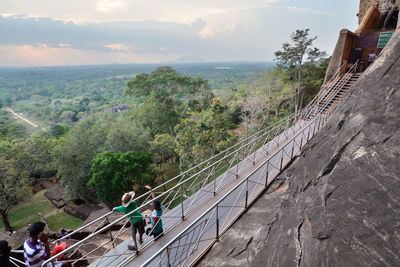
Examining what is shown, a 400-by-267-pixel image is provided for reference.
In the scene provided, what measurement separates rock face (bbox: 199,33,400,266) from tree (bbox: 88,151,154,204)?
9.92 m

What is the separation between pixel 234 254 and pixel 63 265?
10.5 feet

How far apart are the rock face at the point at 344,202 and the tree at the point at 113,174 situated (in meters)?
9.92

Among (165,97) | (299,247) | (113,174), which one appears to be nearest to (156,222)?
(299,247)

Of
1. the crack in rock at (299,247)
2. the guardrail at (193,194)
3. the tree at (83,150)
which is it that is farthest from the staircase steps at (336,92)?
the tree at (83,150)

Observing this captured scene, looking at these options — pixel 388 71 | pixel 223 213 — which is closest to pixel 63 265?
pixel 223 213

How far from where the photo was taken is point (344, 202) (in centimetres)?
328

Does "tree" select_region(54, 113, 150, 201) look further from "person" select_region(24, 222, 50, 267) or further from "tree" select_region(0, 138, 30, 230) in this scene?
"person" select_region(24, 222, 50, 267)

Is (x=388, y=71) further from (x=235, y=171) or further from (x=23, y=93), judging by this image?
(x=23, y=93)

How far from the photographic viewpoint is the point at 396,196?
2.81 m

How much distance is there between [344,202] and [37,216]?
22092 millimetres

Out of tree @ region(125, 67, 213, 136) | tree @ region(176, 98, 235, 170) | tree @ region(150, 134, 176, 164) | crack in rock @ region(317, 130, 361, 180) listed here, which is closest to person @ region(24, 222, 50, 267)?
crack in rock @ region(317, 130, 361, 180)

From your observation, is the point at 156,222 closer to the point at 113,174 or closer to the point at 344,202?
the point at 344,202

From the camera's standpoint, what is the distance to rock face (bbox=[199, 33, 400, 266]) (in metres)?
2.69

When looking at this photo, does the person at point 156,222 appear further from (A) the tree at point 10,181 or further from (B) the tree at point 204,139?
(A) the tree at point 10,181
